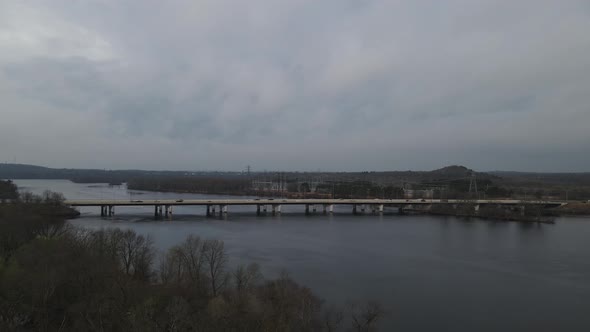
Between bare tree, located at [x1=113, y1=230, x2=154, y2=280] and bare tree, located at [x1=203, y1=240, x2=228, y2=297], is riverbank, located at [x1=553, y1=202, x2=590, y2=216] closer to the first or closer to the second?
bare tree, located at [x1=203, y1=240, x2=228, y2=297]

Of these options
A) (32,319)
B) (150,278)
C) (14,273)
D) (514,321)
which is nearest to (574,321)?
(514,321)

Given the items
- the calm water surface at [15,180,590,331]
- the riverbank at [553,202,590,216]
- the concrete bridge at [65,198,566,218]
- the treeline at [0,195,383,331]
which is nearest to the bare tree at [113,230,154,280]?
the treeline at [0,195,383,331]

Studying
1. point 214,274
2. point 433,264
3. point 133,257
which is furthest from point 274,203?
point 214,274

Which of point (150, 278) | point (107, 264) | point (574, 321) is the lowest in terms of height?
point (574, 321)

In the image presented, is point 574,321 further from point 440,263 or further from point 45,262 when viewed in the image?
point 45,262

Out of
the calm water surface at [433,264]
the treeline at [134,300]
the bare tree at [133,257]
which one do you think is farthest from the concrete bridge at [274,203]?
the treeline at [134,300]
